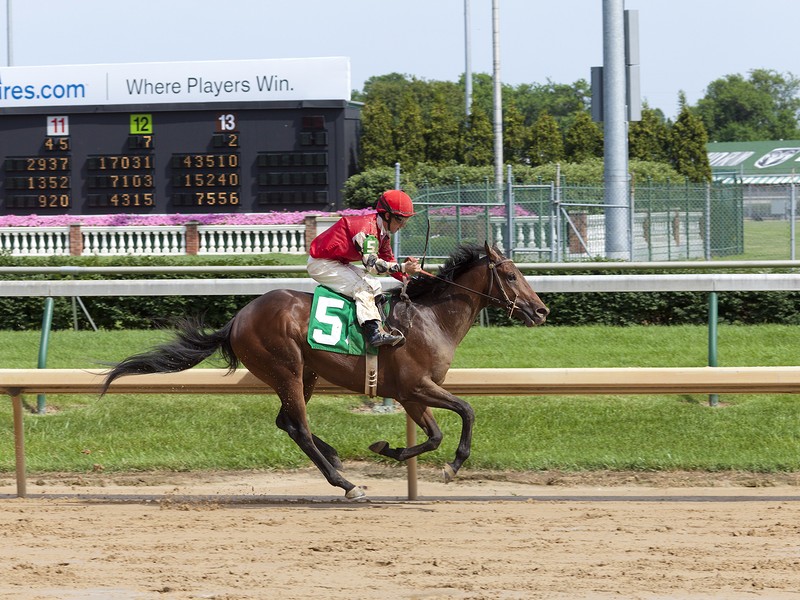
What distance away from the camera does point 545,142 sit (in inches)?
1283

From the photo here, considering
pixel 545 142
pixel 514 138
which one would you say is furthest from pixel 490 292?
pixel 514 138

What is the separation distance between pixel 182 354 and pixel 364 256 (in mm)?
1250

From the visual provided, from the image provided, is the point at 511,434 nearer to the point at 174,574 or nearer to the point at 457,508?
the point at 457,508

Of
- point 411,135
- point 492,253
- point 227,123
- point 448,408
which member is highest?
point 411,135

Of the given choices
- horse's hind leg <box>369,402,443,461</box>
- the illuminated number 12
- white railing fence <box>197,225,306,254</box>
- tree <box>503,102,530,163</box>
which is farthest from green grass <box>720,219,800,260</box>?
horse's hind leg <box>369,402,443,461</box>

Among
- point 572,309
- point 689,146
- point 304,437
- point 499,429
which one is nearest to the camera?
point 304,437

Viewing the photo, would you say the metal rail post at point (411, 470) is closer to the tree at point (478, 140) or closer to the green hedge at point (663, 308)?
the green hedge at point (663, 308)

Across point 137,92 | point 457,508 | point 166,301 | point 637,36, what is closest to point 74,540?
point 457,508

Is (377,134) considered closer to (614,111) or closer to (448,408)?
(614,111)

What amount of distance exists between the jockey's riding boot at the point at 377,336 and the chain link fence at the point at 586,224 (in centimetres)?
767

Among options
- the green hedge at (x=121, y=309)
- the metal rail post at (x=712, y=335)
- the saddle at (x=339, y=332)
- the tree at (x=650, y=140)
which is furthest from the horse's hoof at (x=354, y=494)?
the tree at (x=650, y=140)

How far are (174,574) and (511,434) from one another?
3.39 meters

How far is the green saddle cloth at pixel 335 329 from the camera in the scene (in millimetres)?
6176

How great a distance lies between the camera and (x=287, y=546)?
5234 millimetres
